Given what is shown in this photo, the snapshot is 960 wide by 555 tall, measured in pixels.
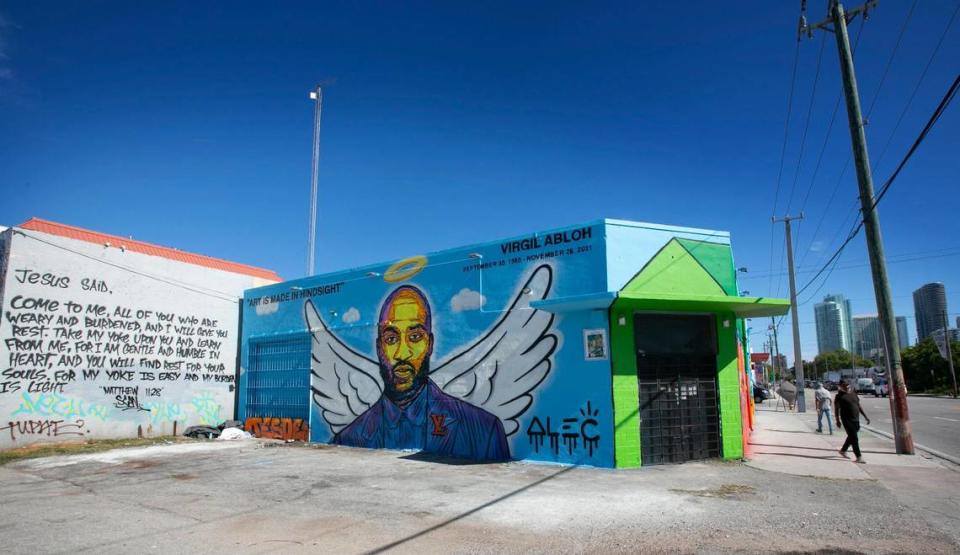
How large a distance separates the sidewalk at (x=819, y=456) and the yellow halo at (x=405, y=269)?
912 cm

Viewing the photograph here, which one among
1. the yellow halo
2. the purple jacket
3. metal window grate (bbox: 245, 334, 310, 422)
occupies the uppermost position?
the yellow halo

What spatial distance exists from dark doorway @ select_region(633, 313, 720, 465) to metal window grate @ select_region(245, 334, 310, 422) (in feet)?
35.3

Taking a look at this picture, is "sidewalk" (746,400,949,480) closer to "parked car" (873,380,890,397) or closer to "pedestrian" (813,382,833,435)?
"pedestrian" (813,382,833,435)

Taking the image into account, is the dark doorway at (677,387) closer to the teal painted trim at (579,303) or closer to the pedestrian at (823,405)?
the teal painted trim at (579,303)

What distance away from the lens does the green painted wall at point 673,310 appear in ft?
36.9

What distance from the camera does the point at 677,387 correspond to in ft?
39.3

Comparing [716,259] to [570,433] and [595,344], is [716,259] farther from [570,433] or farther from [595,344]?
[570,433]

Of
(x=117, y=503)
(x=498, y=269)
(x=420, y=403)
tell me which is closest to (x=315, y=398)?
(x=420, y=403)

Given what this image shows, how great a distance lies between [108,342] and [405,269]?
9456 mm

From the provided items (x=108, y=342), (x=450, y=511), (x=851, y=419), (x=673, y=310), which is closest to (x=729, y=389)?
(x=673, y=310)

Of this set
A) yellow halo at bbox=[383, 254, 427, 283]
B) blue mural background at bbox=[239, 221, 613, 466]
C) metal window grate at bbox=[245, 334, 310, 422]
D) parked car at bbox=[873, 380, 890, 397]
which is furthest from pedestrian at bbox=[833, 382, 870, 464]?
parked car at bbox=[873, 380, 890, 397]

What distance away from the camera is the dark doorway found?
1160 cm

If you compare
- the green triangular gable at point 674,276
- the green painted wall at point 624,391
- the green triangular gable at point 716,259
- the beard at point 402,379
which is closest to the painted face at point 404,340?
the beard at point 402,379

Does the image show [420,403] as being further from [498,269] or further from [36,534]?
[36,534]
